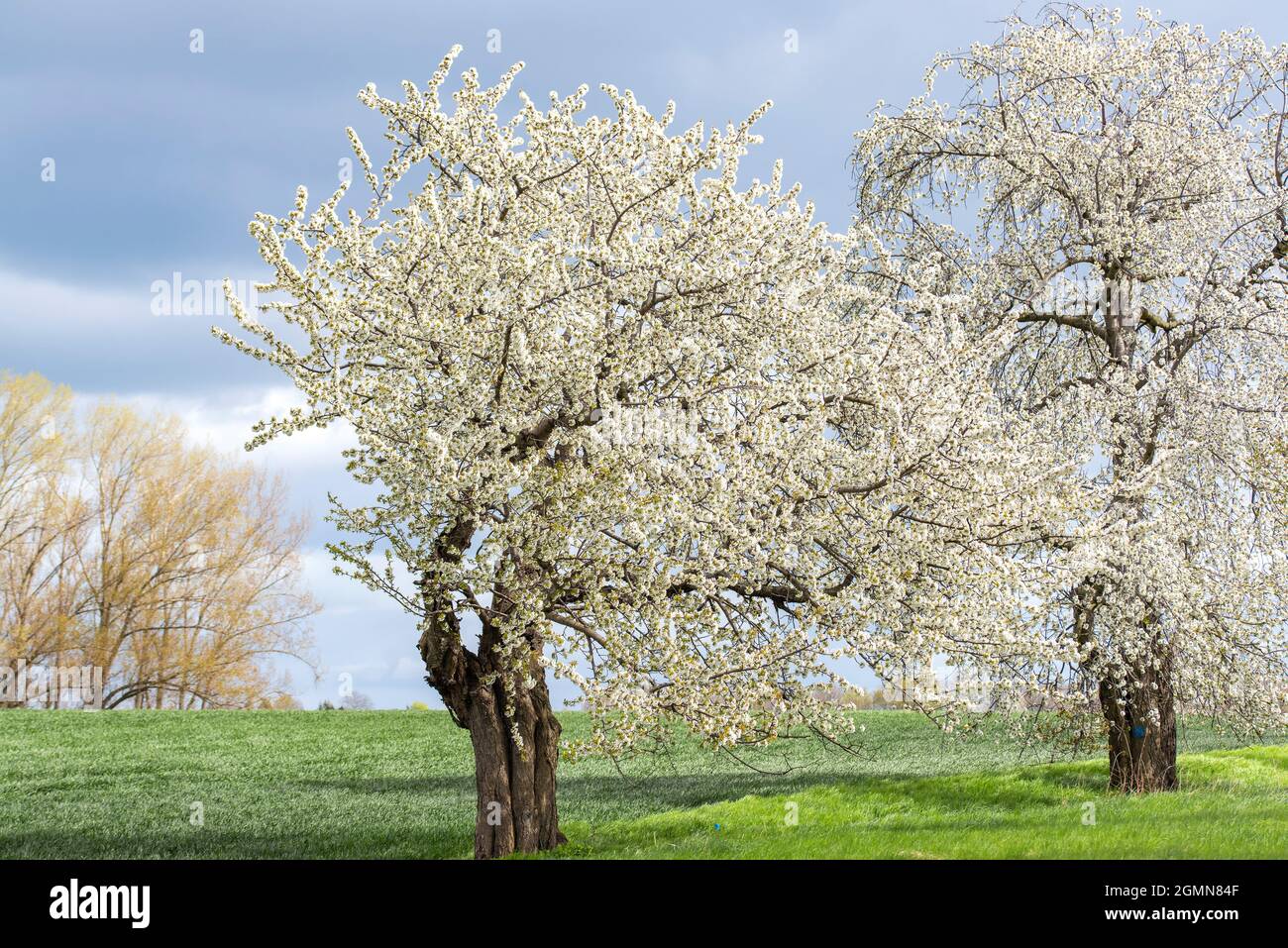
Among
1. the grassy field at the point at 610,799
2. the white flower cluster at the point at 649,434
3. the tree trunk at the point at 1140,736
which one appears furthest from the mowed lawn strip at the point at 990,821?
the white flower cluster at the point at 649,434

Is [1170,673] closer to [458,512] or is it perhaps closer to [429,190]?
[458,512]

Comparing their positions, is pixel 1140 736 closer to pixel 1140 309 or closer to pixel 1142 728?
pixel 1142 728

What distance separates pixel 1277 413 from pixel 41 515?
1441 inches

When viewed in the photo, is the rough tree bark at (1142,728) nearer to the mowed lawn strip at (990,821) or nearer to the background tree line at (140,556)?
the mowed lawn strip at (990,821)

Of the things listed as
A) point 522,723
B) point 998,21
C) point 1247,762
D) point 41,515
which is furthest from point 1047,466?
point 41,515

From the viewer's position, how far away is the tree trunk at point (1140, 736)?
53.9 ft

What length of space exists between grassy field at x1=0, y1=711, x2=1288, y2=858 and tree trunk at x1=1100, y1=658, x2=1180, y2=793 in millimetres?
532

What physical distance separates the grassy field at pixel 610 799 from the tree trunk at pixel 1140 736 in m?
0.53

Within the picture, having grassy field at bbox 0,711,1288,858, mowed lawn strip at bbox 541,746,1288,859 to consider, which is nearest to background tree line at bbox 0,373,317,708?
grassy field at bbox 0,711,1288,858

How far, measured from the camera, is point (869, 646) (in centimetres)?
970

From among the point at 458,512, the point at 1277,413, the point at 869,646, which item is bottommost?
the point at 869,646

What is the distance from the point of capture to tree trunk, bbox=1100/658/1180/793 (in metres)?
16.4

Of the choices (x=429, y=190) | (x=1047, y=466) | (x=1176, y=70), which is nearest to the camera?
(x=429, y=190)

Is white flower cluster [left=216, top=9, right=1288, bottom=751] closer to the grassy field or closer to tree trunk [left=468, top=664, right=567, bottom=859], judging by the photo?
tree trunk [left=468, top=664, right=567, bottom=859]
